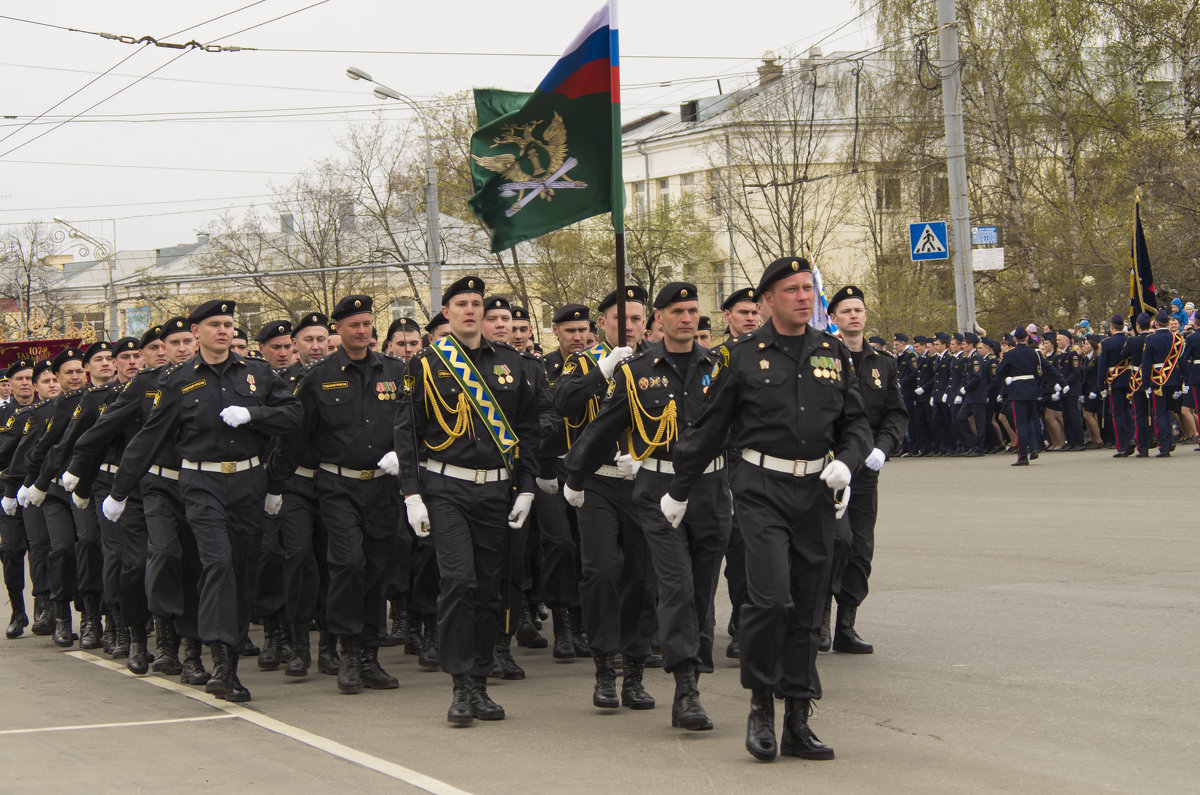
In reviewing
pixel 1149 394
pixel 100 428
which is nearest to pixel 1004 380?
pixel 1149 394

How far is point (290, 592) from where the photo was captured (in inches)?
372

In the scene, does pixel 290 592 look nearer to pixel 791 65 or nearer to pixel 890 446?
pixel 890 446

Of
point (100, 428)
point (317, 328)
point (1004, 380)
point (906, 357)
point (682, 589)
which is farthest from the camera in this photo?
point (906, 357)

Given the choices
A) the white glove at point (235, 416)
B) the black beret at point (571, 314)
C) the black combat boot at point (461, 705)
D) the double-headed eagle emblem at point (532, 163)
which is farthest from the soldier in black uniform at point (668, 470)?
the white glove at point (235, 416)

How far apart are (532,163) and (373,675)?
3245mm

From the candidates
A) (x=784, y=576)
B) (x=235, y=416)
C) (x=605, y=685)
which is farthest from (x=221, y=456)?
(x=784, y=576)

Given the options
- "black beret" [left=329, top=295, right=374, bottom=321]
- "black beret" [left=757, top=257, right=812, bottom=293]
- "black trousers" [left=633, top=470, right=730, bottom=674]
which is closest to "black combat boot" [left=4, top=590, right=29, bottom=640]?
"black beret" [left=329, top=295, right=374, bottom=321]

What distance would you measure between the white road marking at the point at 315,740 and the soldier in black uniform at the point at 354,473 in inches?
29.5

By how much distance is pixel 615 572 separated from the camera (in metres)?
7.90

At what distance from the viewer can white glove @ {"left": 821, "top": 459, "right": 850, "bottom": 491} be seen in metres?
6.38

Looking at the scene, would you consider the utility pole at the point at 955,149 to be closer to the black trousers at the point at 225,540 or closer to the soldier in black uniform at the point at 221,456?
the soldier in black uniform at the point at 221,456

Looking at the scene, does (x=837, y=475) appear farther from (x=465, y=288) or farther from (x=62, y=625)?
(x=62, y=625)

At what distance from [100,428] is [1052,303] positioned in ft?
108

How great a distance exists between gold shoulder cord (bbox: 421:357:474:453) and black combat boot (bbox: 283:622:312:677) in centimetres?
220
